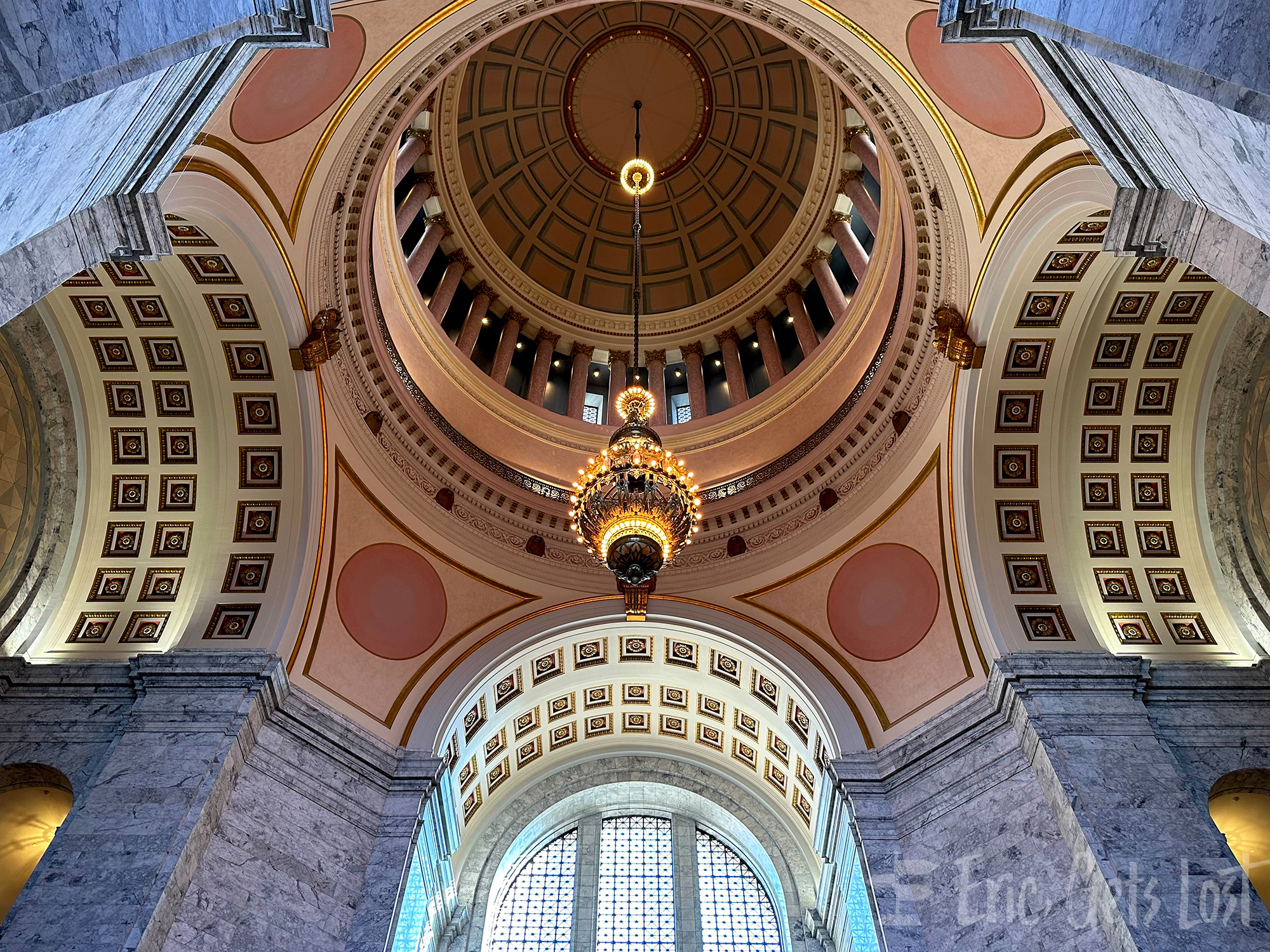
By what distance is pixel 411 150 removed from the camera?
14.6 m

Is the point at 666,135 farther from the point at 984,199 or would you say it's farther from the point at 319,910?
the point at 319,910

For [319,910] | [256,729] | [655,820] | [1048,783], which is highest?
[655,820]

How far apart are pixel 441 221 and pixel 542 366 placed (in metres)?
3.16

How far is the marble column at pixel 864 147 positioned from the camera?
14.4m

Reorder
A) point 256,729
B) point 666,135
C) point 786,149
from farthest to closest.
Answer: point 666,135 < point 786,149 < point 256,729

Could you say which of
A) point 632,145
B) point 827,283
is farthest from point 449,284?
point 827,283

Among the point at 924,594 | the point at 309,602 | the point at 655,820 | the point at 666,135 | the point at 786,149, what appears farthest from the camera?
the point at 666,135

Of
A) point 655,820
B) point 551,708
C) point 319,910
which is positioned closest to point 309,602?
point 319,910

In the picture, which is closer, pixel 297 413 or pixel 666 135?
pixel 297 413

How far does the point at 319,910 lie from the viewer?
328 inches

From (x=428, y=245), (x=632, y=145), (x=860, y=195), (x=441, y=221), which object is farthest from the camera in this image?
(x=632, y=145)

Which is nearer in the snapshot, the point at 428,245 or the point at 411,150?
the point at 411,150

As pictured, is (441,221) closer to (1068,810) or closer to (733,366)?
(733,366)

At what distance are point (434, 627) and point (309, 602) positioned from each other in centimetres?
181
